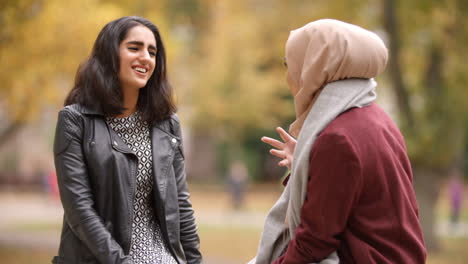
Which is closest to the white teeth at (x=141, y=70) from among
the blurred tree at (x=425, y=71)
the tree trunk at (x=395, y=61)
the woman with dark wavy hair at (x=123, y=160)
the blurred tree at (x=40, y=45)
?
the woman with dark wavy hair at (x=123, y=160)

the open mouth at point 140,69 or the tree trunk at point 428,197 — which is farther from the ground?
the open mouth at point 140,69

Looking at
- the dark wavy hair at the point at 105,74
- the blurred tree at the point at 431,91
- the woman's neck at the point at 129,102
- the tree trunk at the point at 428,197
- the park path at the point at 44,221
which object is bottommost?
the park path at the point at 44,221

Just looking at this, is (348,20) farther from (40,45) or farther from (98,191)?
(98,191)

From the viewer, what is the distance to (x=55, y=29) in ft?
34.7

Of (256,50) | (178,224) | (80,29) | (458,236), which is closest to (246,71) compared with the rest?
(256,50)

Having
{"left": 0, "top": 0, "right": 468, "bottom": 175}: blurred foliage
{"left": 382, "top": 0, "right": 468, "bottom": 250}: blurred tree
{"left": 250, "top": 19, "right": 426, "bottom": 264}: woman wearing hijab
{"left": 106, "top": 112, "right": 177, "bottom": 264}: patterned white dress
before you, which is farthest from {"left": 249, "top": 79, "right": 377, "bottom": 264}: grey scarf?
{"left": 382, "top": 0, "right": 468, "bottom": 250}: blurred tree

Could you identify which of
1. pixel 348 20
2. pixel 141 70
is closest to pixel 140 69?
pixel 141 70

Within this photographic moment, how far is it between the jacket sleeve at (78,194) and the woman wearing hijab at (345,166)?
75 cm

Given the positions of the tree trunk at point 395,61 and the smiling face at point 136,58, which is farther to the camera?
the tree trunk at point 395,61

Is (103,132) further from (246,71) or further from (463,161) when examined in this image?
(463,161)

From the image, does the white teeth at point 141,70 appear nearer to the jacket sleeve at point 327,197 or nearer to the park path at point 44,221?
the jacket sleeve at point 327,197

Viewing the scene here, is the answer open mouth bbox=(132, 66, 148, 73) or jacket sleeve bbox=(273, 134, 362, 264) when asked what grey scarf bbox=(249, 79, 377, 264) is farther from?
open mouth bbox=(132, 66, 148, 73)

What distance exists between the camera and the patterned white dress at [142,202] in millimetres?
2684

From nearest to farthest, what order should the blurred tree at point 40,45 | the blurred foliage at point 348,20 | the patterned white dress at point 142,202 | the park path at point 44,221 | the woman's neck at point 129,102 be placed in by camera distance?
the patterned white dress at point 142,202 → the woman's neck at point 129,102 → the blurred tree at point 40,45 → the blurred foliage at point 348,20 → the park path at point 44,221
